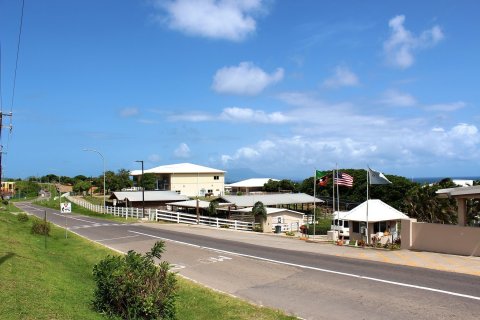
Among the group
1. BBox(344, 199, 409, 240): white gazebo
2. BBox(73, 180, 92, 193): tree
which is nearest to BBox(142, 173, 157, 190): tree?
BBox(73, 180, 92, 193): tree

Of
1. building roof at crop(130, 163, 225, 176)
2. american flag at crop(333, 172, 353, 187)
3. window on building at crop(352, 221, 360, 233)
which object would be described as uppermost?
building roof at crop(130, 163, 225, 176)

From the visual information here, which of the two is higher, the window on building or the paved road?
the window on building

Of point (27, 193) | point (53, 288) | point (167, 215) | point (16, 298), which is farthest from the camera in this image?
point (27, 193)

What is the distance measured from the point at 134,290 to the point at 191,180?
9467 centimetres

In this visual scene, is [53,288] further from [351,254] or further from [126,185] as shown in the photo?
[126,185]

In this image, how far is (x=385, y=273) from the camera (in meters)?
16.1

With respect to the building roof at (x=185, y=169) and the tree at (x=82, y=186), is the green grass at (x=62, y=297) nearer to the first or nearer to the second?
the building roof at (x=185, y=169)

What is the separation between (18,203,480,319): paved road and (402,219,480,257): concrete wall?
335 centimetres

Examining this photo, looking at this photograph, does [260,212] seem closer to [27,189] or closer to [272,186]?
[272,186]

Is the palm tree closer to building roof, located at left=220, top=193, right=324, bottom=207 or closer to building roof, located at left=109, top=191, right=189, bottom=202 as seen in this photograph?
building roof, located at left=220, top=193, right=324, bottom=207

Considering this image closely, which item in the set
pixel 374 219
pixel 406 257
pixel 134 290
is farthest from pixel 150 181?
pixel 134 290

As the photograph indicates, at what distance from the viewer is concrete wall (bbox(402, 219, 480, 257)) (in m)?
18.6

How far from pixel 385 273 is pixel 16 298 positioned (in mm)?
11613

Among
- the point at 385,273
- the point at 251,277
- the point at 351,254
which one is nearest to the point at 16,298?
the point at 251,277
